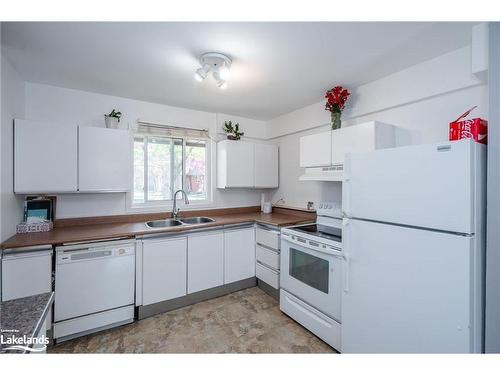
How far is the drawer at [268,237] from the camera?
266 cm

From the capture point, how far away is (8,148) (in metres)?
1.95

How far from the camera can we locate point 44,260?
6.16 ft

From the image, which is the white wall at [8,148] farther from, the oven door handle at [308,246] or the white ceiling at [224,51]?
the oven door handle at [308,246]

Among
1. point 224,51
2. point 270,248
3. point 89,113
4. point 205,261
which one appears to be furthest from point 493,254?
point 89,113

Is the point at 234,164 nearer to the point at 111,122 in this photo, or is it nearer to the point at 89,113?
the point at 111,122

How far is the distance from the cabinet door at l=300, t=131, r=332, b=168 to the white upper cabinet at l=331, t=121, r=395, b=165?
63mm

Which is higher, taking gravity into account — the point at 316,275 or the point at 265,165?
the point at 265,165

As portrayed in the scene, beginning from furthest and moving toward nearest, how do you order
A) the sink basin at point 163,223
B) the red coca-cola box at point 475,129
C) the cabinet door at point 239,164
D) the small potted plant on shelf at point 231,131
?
the small potted plant on shelf at point 231,131
the cabinet door at point 239,164
the sink basin at point 163,223
the red coca-cola box at point 475,129

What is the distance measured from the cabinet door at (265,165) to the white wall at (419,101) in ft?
2.57

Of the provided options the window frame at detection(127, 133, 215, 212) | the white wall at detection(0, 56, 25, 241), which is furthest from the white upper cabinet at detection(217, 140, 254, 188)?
the white wall at detection(0, 56, 25, 241)

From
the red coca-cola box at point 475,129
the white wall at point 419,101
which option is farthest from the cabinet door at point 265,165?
the red coca-cola box at point 475,129

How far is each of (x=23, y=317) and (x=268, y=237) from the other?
2202 mm
